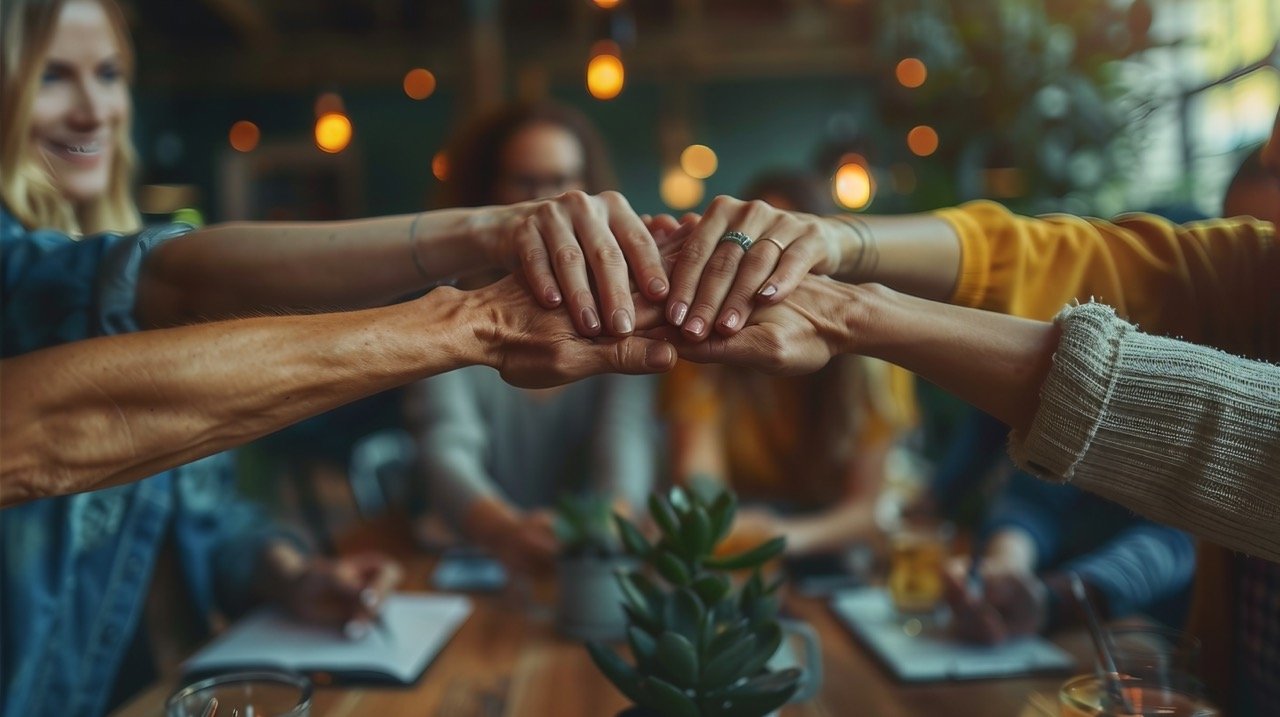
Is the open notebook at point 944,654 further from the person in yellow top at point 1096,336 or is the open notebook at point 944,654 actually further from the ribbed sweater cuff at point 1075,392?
the ribbed sweater cuff at point 1075,392

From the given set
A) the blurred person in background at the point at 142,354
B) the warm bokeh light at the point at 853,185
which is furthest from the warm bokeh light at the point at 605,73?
the blurred person in background at the point at 142,354

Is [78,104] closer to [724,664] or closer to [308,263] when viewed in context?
[308,263]

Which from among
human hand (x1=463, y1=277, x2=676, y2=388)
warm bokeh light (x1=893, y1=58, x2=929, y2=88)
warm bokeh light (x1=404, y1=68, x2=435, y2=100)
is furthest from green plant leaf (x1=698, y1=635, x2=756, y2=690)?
warm bokeh light (x1=404, y1=68, x2=435, y2=100)

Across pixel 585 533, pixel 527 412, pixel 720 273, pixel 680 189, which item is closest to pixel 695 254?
pixel 720 273

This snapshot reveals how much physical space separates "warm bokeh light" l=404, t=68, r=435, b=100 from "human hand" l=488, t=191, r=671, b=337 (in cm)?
520

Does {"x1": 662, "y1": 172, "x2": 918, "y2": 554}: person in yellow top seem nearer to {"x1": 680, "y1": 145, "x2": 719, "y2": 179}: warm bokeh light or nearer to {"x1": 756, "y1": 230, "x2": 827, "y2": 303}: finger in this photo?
{"x1": 756, "y1": 230, "x2": 827, "y2": 303}: finger

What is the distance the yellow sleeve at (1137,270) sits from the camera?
0.71 metres

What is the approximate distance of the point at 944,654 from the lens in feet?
3.18

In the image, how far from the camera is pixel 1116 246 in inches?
30.7

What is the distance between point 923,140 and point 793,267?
9.89ft

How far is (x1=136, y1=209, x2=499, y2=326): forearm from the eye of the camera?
0.70m

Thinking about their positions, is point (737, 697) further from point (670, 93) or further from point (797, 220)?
point (670, 93)

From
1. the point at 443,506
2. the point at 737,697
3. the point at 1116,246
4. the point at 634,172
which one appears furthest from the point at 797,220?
the point at 634,172

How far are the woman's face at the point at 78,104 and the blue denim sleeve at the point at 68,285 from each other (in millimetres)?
88
